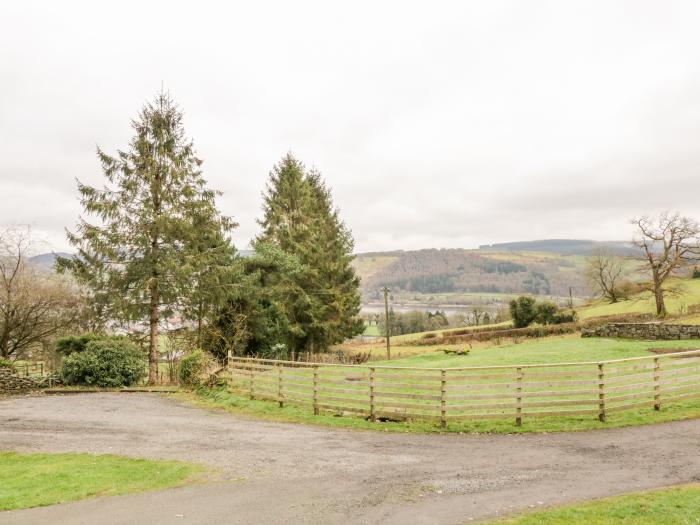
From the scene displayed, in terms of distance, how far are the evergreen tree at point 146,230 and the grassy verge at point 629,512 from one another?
68.7 feet

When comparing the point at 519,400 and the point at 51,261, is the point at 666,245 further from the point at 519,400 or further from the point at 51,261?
the point at 51,261

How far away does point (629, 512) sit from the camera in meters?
7.08

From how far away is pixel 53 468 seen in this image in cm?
998

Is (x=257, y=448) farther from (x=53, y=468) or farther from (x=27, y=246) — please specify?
(x=27, y=246)

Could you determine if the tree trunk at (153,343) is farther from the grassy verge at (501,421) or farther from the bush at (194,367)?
the grassy verge at (501,421)

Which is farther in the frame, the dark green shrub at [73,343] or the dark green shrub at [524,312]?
the dark green shrub at [524,312]

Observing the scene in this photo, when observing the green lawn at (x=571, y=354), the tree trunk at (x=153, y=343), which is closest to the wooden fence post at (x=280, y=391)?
the tree trunk at (x=153, y=343)

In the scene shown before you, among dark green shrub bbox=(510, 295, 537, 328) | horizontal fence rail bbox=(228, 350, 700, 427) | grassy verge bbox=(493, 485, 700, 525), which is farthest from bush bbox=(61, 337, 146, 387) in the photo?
dark green shrub bbox=(510, 295, 537, 328)

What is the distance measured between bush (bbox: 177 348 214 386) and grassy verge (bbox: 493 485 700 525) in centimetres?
1752

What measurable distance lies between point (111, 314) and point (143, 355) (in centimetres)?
283

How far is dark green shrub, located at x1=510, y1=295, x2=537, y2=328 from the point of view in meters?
51.7

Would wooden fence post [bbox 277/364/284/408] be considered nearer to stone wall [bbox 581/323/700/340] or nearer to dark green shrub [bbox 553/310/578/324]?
stone wall [bbox 581/323/700/340]

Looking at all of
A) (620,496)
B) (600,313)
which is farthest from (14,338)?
(600,313)

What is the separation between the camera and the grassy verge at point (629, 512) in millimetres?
6793
